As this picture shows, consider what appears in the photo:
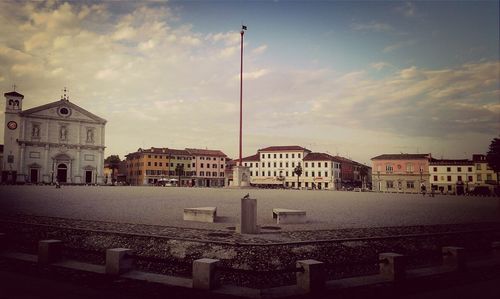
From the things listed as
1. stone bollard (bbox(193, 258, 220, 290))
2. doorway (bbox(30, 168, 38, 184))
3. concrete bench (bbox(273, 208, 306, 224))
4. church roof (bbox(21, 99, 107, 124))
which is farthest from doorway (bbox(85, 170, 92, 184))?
stone bollard (bbox(193, 258, 220, 290))

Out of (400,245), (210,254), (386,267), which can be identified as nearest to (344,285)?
(386,267)

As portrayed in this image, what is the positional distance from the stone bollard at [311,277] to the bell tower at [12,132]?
75.1 metres

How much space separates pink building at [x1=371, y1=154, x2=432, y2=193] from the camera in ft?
269

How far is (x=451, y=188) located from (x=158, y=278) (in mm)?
86225

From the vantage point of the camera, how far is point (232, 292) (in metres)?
6.83

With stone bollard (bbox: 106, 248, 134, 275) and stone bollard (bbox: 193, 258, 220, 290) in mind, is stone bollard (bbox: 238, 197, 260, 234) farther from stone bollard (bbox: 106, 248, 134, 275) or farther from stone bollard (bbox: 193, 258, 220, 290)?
stone bollard (bbox: 193, 258, 220, 290)

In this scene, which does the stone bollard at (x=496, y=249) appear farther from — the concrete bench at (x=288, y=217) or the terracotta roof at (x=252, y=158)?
the terracotta roof at (x=252, y=158)

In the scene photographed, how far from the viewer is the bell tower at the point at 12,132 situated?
68062 mm

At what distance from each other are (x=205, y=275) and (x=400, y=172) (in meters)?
85.3

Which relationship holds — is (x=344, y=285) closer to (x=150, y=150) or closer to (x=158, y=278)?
(x=158, y=278)

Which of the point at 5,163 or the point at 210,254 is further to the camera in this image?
the point at 5,163

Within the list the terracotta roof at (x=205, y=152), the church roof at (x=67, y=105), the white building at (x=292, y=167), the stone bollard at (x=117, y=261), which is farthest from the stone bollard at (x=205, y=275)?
the terracotta roof at (x=205, y=152)

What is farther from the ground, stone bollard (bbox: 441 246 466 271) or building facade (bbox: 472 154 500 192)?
building facade (bbox: 472 154 500 192)

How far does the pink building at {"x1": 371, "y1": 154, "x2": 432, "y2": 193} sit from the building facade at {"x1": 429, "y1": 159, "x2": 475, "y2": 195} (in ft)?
5.78
